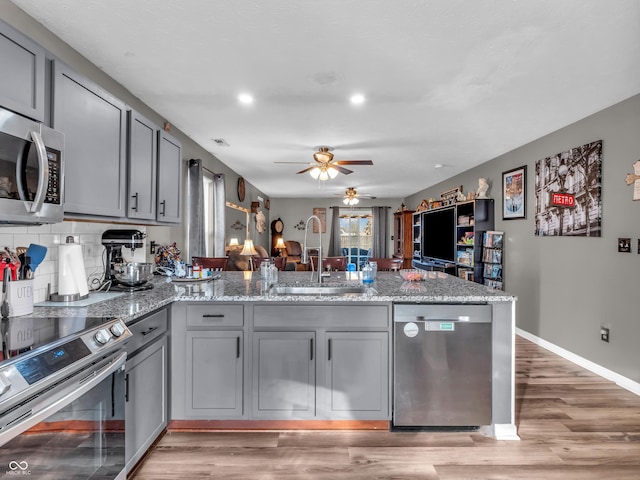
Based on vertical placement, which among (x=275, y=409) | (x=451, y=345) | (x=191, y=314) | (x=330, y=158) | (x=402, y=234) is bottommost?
(x=275, y=409)

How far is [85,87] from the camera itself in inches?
71.9

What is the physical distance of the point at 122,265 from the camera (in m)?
2.28

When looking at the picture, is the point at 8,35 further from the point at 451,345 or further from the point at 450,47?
the point at 451,345

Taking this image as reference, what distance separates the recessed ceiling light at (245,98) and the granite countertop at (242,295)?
1.58 meters

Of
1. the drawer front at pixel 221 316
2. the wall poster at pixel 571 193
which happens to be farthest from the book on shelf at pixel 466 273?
the drawer front at pixel 221 316

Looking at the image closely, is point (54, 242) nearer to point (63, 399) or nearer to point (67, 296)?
point (67, 296)

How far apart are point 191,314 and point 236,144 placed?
3033 millimetres

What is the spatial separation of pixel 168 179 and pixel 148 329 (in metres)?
1.28

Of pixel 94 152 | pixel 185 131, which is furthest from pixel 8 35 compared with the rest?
pixel 185 131

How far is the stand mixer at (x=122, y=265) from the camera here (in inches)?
90.4

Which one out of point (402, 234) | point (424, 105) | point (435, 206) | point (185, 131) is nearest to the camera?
point (424, 105)

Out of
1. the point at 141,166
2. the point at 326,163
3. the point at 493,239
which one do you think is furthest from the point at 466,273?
the point at 141,166

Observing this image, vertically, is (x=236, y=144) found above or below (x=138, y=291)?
above

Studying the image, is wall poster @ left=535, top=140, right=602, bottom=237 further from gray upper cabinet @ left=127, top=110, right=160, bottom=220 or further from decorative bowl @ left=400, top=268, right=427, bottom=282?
gray upper cabinet @ left=127, top=110, right=160, bottom=220
